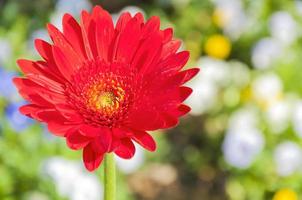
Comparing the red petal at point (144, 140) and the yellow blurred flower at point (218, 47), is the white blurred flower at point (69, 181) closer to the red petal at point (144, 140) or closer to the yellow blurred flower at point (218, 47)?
the yellow blurred flower at point (218, 47)

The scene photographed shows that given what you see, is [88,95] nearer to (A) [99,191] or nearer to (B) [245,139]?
(A) [99,191]

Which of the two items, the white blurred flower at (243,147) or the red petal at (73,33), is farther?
the white blurred flower at (243,147)

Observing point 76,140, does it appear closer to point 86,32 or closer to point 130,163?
point 86,32

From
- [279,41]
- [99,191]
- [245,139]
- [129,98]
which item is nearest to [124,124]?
[129,98]

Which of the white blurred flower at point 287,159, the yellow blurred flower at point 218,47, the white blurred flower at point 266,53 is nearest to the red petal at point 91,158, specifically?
the white blurred flower at point 287,159

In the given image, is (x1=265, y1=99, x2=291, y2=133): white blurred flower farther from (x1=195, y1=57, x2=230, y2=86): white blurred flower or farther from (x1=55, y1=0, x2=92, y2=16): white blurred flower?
(x1=55, y1=0, x2=92, y2=16): white blurred flower

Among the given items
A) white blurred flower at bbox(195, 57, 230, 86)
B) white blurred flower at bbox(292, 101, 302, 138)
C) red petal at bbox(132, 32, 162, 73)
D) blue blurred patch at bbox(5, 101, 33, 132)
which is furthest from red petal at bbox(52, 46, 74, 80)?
white blurred flower at bbox(195, 57, 230, 86)
